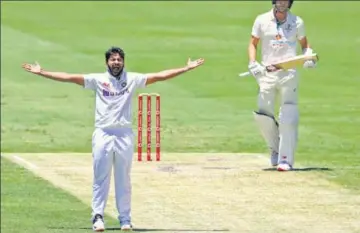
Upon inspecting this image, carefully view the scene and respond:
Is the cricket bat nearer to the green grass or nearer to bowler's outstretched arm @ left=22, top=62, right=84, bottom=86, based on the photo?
the green grass

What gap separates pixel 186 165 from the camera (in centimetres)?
2006

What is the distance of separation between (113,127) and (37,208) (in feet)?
6.07

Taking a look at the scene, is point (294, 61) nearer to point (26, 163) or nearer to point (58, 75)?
point (26, 163)

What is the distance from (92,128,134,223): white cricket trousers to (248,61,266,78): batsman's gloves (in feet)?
14.2

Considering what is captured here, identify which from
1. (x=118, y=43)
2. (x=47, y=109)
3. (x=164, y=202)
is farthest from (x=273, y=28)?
(x=118, y=43)

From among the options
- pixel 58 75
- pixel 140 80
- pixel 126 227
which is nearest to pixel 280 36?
pixel 140 80

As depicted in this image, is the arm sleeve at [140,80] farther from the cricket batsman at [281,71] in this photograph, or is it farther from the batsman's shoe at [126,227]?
the cricket batsman at [281,71]

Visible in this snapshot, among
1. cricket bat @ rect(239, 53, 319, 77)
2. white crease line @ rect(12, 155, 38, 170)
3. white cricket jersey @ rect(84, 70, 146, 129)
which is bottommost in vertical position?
white crease line @ rect(12, 155, 38, 170)

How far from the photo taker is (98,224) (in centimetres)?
1484

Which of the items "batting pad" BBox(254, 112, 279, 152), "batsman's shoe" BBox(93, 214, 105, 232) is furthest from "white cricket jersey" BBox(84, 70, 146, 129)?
"batting pad" BBox(254, 112, 279, 152)

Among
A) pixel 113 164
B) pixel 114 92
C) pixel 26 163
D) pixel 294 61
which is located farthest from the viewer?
pixel 26 163

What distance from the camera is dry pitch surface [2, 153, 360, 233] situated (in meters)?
15.5

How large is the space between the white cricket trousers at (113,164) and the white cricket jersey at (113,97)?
90mm

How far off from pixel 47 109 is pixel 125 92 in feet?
41.1
